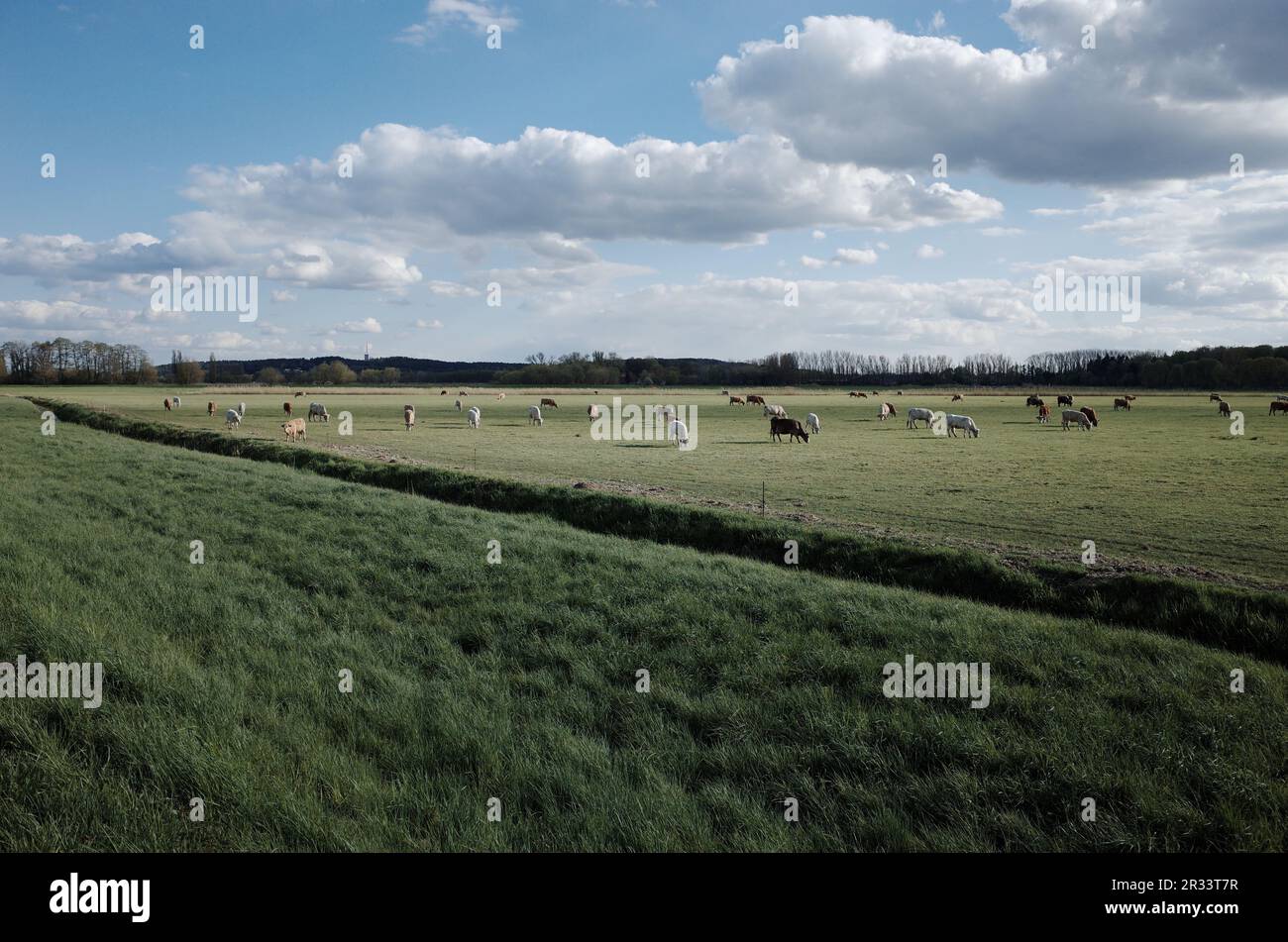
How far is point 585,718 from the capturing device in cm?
684

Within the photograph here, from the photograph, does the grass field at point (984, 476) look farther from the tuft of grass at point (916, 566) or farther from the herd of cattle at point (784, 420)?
the tuft of grass at point (916, 566)

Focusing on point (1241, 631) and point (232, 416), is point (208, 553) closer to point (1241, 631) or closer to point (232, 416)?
point (1241, 631)

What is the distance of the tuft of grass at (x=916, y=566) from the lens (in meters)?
10.7

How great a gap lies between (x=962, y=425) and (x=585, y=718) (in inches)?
1847

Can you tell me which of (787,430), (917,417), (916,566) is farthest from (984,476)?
(917,417)

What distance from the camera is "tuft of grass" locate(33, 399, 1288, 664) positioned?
10695 millimetres

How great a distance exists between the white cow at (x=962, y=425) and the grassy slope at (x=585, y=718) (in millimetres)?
40099

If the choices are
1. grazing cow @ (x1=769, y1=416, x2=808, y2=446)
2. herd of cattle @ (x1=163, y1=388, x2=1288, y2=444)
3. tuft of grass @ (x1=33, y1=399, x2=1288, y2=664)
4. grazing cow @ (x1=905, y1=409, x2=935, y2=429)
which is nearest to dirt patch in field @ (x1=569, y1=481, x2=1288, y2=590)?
tuft of grass @ (x1=33, y1=399, x2=1288, y2=664)

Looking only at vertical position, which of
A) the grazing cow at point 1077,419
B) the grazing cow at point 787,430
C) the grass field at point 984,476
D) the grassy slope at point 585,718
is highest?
the grazing cow at point 1077,419

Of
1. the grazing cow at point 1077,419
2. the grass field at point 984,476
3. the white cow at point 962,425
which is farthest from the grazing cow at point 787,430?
the grazing cow at point 1077,419

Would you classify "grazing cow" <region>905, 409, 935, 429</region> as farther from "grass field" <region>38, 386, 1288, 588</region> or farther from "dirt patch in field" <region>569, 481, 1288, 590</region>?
"dirt patch in field" <region>569, 481, 1288, 590</region>

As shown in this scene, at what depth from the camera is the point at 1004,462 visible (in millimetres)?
31812

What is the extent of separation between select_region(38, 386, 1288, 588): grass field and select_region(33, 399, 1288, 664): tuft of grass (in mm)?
1372
